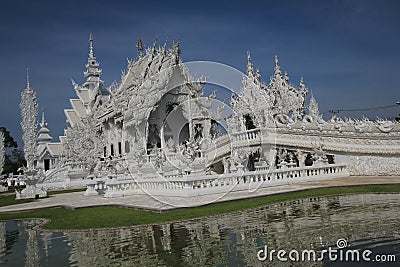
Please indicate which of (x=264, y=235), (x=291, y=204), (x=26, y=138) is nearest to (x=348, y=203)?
(x=291, y=204)

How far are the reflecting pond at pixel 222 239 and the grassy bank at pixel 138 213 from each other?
1.64 ft

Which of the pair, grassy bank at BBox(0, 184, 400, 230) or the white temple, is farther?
the white temple

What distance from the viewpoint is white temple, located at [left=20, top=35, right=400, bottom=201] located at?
15.7 meters

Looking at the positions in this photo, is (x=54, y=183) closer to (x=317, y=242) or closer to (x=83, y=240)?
(x=83, y=240)

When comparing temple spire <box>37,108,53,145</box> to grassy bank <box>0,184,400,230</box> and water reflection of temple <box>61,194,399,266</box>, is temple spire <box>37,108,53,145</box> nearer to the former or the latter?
grassy bank <box>0,184,400,230</box>

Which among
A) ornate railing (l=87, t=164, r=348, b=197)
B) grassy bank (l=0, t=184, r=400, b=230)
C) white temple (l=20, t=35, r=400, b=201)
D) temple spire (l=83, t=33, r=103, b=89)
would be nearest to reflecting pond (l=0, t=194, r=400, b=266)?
grassy bank (l=0, t=184, r=400, b=230)

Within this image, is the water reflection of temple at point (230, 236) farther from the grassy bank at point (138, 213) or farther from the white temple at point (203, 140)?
the white temple at point (203, 140)

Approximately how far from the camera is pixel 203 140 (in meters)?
24.2

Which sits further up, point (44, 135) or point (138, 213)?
point (44, 135)

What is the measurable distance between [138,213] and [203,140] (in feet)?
47.6

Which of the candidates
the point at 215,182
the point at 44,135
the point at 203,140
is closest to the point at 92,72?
the point at 44,135

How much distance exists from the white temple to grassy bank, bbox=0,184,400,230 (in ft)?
7.49

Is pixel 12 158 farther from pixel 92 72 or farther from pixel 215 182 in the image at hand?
pixel 215 182

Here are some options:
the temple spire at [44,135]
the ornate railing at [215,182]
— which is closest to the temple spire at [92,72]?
the temple spire at [44,135]
